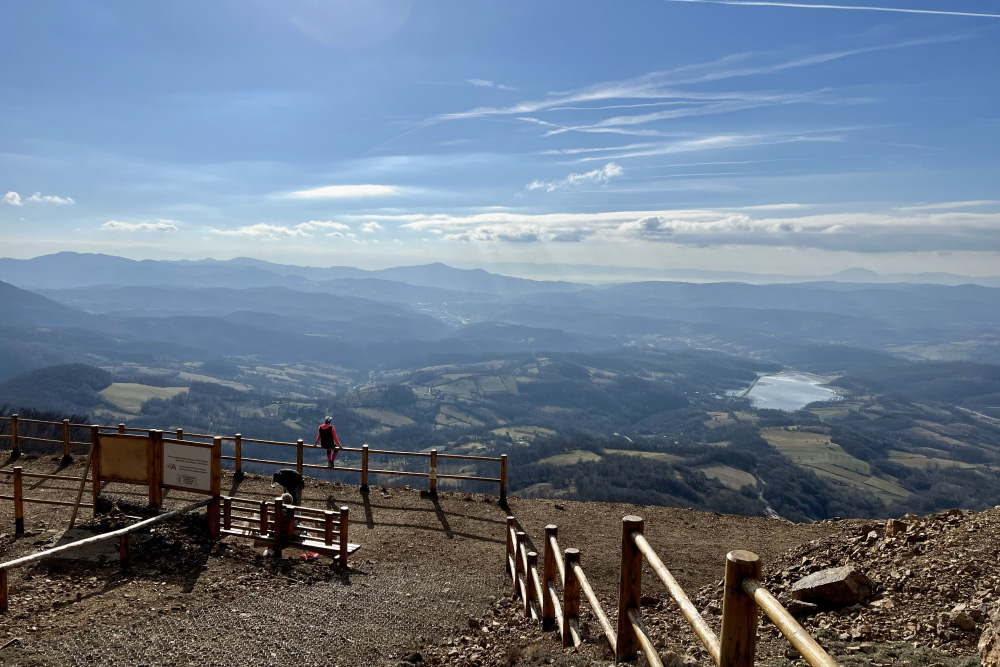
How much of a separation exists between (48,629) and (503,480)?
31.6ft

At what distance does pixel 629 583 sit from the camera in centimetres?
452

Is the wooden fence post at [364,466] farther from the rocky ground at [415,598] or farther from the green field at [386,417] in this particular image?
the green field at [386,417]

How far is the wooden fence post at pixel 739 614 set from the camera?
2965 mm

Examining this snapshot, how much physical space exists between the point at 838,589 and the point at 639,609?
3755 millimetres

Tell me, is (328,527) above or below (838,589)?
below

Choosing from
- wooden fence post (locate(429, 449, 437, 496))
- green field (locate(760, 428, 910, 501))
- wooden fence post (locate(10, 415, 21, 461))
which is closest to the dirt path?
wooden fence post (locate(429, 449, 437, 496))

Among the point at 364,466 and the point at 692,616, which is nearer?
the point at 692,616

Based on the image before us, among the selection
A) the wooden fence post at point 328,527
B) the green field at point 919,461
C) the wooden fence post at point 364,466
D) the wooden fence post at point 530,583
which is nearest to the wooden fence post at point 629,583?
the wooden fence post at point 530,583

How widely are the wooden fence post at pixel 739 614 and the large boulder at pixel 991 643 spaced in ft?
9.26

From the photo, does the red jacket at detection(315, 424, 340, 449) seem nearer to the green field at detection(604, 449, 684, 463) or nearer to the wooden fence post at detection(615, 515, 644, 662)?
the wooden fence post at detection(615, 515, 644, 662)

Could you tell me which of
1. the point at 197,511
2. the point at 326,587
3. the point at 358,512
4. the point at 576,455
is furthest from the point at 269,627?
the point at 576,455

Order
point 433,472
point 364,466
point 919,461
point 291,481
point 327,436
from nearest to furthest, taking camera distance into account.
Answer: point 291,481 → point 433,472 → point 364,466 → point 327,436 → point 919,461

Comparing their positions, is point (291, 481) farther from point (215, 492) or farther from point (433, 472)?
point (433, 472)

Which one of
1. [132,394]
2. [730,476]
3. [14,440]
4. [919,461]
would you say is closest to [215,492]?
[14,440]
